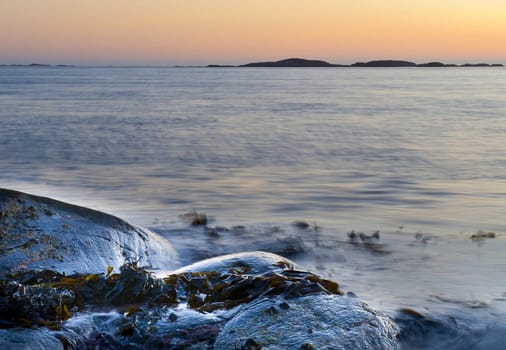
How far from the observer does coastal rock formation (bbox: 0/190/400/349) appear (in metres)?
3.80

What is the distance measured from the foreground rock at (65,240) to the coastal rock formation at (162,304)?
0.02 metres

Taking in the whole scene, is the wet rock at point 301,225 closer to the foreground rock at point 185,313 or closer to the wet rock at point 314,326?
the foreground rock at point 185,313

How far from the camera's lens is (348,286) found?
611cm

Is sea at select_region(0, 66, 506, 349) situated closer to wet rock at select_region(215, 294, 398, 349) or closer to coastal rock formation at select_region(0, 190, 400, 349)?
wet rock at select_region(215, 294, 398, 349)

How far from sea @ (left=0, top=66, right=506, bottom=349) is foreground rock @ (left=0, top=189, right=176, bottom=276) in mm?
795

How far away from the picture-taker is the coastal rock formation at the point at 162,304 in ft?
12.5

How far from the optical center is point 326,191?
12086 mm

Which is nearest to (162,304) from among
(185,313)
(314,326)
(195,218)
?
(185,313)

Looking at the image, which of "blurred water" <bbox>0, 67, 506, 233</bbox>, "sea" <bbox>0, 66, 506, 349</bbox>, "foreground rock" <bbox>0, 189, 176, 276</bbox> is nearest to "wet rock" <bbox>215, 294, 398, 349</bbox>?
"sea" <bbox>0, 66, 506, 349</bbox>

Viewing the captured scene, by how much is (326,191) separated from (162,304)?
26.2 feet

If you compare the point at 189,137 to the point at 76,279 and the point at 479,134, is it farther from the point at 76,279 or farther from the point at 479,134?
the point at 76,279

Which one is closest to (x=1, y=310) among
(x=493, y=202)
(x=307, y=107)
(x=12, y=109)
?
(x=493, y=202)

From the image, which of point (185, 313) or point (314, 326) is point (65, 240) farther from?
point (314, 326)

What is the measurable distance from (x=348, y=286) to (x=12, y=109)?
30.8 meters
